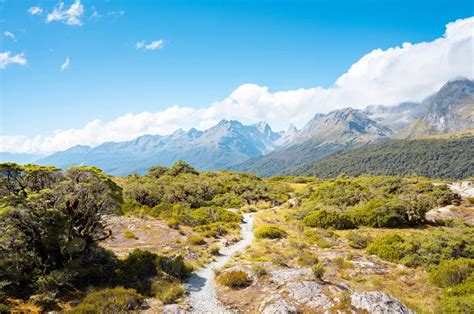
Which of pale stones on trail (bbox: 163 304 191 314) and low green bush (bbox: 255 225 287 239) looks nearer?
pale stones on trail (bbox: 163 304 191 314)

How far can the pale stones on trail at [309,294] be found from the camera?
13.0 meters

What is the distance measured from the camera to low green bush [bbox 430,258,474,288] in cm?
1506

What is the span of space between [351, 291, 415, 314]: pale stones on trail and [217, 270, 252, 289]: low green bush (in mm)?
6003

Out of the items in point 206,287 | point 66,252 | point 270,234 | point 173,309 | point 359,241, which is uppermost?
point 66,252

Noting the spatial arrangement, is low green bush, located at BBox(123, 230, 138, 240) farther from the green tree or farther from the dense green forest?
the green tree

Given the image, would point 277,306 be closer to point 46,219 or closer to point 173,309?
point 173,309

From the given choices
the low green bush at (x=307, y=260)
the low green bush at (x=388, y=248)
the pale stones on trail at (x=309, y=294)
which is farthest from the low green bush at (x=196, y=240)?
the low green bush at (x=388, y=248)

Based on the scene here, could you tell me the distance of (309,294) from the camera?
45.4ft

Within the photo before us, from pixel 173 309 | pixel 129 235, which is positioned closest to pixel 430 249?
pixel 173 309

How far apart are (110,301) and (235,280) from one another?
6.77 m

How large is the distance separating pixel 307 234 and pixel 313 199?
19.8m

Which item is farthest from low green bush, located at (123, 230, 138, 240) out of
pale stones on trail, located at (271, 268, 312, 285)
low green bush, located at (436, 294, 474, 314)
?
low green bush, located at (436, 294, 474, 314)

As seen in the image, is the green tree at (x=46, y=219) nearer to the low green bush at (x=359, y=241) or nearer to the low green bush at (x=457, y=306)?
the low green bush at (x=457, y=306)

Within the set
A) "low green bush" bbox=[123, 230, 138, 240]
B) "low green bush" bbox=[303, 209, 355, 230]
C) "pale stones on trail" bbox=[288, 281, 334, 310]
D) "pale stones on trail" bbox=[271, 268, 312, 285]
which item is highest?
"low green bush" bbox=[123, 230, 138, 240]
